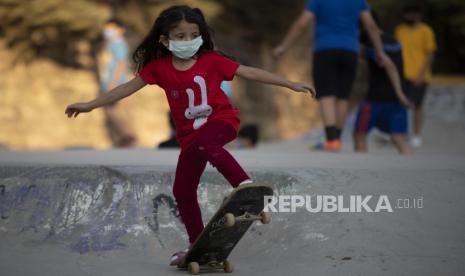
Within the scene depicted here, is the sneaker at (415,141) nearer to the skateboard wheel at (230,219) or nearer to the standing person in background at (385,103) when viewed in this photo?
the standing person in background at (385,103)

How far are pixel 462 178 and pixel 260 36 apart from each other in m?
14.2

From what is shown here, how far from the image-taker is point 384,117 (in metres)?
9.80

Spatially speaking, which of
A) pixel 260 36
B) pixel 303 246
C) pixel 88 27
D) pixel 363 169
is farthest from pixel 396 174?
pixel 260 36

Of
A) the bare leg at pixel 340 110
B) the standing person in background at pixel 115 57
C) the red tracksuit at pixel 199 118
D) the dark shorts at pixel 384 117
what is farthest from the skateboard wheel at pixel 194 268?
the standing person in background at pixel 115 57

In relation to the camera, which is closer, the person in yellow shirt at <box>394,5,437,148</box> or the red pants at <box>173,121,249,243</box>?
the red pants at <box>173,121,249,243</box>

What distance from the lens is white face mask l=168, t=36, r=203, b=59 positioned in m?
5.50

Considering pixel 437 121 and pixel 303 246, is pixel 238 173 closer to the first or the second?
pixel 303 246

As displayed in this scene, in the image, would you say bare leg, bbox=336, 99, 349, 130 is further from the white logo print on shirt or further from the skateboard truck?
the skateboard truck

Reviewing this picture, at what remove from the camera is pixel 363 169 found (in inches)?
263

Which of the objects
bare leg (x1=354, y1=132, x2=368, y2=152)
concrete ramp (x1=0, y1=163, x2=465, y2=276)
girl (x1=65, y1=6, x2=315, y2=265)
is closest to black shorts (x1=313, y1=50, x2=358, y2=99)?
bare leg (x1=354, y1=132, x2=368, y2=152)

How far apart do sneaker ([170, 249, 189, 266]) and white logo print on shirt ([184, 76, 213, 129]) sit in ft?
2.47

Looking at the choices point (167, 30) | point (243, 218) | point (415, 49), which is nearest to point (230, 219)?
point (243, 218)

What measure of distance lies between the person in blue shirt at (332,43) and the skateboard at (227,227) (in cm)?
398

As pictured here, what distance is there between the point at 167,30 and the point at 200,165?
0.79 m
